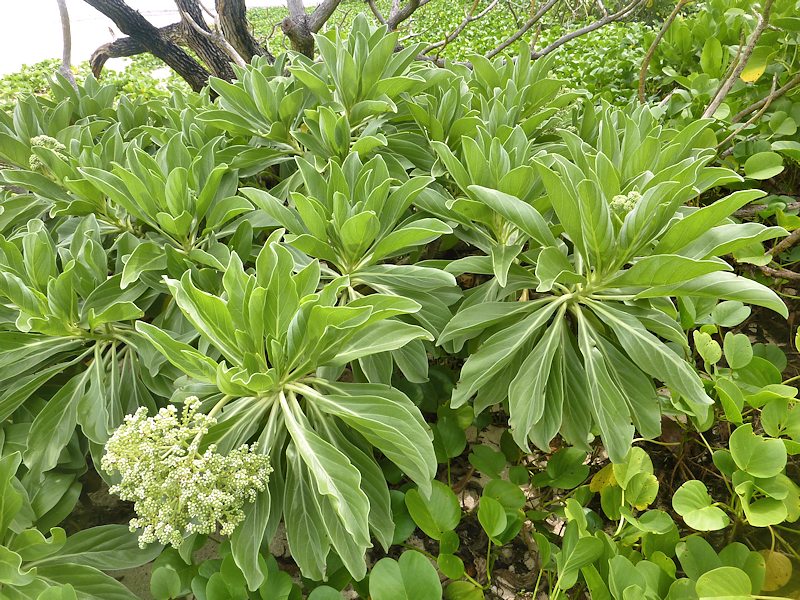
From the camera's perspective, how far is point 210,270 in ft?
3.93

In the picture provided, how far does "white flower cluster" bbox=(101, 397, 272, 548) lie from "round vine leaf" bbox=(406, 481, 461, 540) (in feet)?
1.41

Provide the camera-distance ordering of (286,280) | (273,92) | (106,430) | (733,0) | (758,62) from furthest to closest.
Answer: (733,0) < (758,62) < (273,92) < (106,430) < (286,280)

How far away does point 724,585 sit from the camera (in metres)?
0.95

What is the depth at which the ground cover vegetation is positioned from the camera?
938 mm

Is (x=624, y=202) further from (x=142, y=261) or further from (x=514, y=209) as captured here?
(x=142, y=261)

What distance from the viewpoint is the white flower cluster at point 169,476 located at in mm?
819

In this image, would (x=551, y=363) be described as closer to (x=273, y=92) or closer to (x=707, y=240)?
(x=707, y=240)

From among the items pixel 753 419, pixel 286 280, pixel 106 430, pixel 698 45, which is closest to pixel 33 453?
pixel 106 430

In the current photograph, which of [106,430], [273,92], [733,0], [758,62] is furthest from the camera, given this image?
Answer: [733,0]

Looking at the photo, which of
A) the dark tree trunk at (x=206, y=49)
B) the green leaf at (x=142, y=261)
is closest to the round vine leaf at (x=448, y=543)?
the green leaf at (x=142, y=261)

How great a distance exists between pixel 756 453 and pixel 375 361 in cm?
89

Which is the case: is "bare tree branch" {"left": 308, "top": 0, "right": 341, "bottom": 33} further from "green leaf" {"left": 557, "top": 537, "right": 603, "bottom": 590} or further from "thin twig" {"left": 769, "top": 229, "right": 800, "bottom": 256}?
"green leaf" {"left": 557, "top": 537, "right": 603, "bottom": 590}

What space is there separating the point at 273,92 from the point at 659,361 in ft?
4.32

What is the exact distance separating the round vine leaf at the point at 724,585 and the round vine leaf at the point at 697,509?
0.09 m
